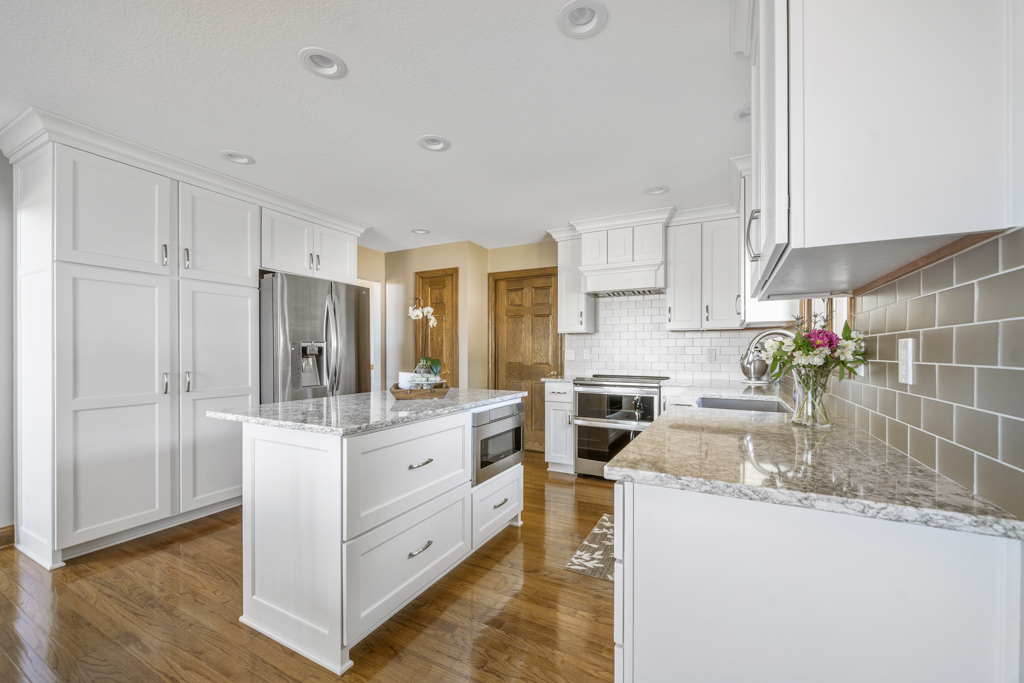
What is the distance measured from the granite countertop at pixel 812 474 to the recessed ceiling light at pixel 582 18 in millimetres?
1490

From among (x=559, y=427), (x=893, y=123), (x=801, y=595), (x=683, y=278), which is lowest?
(x=559, y=427)

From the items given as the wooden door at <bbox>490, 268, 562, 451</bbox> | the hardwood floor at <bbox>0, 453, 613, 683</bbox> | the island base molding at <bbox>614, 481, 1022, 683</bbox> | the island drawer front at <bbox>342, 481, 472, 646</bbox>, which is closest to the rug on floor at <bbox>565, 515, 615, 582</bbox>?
the hardwood floor at <bbox>0, 453, 613, 683</bbox>

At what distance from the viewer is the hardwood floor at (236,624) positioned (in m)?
1.60

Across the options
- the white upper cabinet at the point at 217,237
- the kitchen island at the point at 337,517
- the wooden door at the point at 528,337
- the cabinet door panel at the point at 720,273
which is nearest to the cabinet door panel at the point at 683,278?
the cabinet door panel at the point at 720,273

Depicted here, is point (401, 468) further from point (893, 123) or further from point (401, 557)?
point (893, 123)

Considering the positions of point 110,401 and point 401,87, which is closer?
point 401,87

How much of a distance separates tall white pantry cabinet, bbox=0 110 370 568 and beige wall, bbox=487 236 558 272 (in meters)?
2.71

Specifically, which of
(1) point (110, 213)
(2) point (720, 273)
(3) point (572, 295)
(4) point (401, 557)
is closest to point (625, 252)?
(3) point (572, 295)

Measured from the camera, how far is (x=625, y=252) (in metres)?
4.01

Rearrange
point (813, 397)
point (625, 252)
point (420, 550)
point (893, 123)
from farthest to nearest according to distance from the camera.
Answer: point (625, 252) → point (420, 550) → point (813, 397) → point (893, 123)

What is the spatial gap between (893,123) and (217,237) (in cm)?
361

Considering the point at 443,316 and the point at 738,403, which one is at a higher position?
the point at 443,316

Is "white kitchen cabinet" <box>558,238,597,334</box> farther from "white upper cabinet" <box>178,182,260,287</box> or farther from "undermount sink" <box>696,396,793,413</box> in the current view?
"white upper cabinet" <box>178,182,260,287</box>

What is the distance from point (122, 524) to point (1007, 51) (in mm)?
3956
